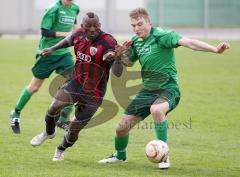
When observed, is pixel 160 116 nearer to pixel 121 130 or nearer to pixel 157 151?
pixel 157 151

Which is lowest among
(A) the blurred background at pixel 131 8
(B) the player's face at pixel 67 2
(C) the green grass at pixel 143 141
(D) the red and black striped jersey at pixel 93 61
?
(A) the blurred background at pixel 131 8

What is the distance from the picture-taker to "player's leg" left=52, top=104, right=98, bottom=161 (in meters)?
9.72

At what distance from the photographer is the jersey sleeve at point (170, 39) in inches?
361

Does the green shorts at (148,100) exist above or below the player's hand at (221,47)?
below

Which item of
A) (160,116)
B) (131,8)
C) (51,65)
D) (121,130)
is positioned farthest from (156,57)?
(131,8)

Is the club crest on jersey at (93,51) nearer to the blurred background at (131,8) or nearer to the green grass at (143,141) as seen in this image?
the green grass at (143,141)

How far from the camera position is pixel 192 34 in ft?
132

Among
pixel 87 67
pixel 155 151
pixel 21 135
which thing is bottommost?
pixel 21 135

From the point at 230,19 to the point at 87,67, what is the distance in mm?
32685

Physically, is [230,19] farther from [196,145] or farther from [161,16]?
[196,145]

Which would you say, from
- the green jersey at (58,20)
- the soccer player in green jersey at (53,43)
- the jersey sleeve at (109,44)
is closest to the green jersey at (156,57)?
the jersey sleeve at (109,44)

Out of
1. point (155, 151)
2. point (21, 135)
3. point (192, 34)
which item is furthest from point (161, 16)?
point (155, 151)

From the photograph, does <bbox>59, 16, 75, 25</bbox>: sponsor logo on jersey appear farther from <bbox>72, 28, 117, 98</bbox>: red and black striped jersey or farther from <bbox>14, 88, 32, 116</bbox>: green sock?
<bbox>72, 28, 117, 98</bbox>: red and black striped jersey

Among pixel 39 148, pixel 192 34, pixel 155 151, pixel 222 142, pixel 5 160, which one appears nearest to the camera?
pixel 155 151
